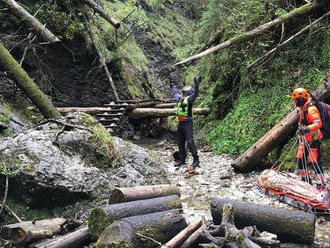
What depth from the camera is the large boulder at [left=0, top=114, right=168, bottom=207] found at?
5.41 metres

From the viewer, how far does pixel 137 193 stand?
5.34m

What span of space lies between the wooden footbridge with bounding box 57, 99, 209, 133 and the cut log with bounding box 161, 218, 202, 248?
6.71 metres

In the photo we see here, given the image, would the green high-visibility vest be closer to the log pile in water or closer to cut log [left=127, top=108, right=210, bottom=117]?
cut log [left=127, top=108, right=210, bottom=117]

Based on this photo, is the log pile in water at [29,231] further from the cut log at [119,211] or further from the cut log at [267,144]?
the cut log at [267,144]

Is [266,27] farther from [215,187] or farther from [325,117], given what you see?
[215,187]

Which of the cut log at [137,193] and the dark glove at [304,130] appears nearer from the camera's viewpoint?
the cut log at [137,193]

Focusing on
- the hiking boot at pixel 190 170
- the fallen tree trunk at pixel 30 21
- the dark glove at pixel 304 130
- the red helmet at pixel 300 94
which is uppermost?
the fallen tree trunk at pixel 30 21

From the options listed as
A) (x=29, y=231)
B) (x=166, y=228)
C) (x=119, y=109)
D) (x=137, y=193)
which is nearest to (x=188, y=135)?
(x=119, y=109)

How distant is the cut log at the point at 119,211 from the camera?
4.45 metres


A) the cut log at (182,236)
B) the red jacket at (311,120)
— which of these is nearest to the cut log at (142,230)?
the cut log at (182,236)

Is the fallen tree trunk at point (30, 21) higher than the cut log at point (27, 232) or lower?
higher

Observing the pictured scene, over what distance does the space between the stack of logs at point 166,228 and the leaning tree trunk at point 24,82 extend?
4.25m

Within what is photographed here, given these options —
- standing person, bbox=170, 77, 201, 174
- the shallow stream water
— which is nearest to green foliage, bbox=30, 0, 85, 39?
standing person, bbox=170, 77, 201, 174

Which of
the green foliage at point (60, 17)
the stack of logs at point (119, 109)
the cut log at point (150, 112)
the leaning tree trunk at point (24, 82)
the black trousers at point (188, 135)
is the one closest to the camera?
the leaning tree trunk at point (24, 82)
